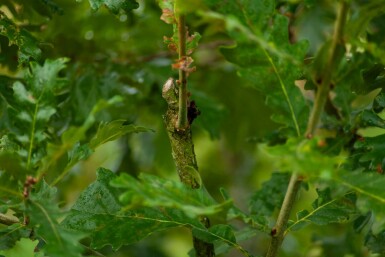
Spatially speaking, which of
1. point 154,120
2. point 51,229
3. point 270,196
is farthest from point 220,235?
point 154,120

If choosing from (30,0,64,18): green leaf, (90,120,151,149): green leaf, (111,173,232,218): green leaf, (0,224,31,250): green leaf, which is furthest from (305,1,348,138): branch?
(30,0,64,18): green leaf

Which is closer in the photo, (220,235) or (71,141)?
(71,141)

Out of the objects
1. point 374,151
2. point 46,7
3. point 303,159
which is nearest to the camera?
point 303,159

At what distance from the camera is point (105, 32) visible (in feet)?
4.82

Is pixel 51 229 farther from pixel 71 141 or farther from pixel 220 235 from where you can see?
pixel 220 235

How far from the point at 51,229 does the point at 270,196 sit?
498 millimetres

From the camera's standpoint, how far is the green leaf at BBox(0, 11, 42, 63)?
85cm

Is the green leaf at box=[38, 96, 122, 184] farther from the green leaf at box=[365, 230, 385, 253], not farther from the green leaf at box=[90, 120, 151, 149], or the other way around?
the green leaf at box=[365, 230, 385, 253]

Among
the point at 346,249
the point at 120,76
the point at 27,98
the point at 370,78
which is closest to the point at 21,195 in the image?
the point at 27,98

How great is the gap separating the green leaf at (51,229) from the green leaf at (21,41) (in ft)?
0.73

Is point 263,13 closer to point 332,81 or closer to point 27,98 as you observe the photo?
point 332,81

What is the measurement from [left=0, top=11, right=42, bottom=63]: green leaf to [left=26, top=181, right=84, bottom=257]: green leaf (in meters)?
0.22

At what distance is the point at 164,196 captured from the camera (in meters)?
0.62

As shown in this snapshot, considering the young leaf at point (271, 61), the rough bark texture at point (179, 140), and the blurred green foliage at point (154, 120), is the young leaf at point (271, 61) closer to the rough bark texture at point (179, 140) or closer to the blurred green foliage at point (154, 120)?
the blurred green foliage at point (154, 120)
